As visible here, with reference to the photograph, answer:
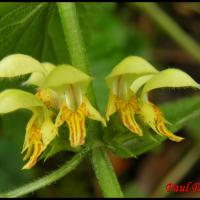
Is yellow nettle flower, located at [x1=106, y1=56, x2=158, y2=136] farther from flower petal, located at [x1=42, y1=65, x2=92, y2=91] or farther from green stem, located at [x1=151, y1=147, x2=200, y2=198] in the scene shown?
green stem, located at [x1=151, y1=147, x2=200, y2=198]

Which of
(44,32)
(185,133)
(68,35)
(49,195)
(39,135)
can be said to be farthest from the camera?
(185,133)

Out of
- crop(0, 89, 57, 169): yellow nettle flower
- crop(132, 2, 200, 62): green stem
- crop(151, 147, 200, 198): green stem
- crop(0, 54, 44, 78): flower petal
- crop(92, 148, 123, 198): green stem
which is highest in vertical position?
crop(0, 54, 44, 78): flower petal

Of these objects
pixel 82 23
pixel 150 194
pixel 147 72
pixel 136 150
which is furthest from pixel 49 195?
pixel 147 72

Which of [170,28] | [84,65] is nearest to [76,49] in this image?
[84,65]

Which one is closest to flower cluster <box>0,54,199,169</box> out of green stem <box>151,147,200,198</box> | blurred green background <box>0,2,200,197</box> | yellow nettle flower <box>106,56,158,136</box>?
yellow nettle flower <box>106,56,158,136</box>

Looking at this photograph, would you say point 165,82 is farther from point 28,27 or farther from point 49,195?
point 49,195

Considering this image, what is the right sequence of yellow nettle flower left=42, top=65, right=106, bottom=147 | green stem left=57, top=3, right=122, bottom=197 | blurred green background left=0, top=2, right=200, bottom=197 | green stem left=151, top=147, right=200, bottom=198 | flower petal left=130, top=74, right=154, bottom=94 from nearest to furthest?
yellow nettle flower left=42, top=65, right=106, bottom=147
green stem left=57, top=3, right=122, bottom=197
flower petal left=130, top=74, right=154, bottom=94
blurred green background left=0, top=2, right=200, bottom=197
green stem left=151, top=147, right=200, bottom=198
